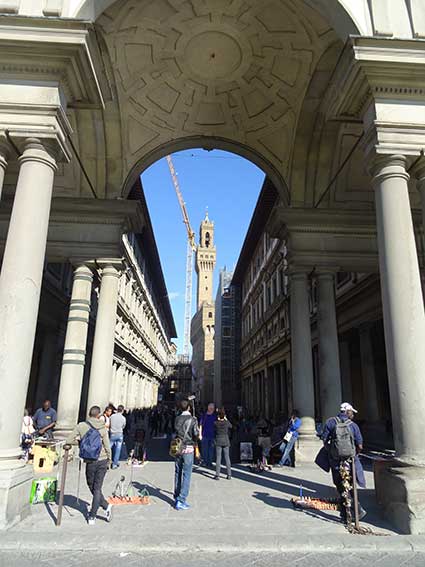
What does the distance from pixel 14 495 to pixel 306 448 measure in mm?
7491

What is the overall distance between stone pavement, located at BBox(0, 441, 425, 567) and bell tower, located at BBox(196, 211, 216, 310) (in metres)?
96.3

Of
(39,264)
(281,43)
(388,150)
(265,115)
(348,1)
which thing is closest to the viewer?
(39,264)

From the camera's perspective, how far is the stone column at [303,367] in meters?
10.7

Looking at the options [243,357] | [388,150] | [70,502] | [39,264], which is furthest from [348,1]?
[243,357]

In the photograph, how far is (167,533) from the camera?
498 cm

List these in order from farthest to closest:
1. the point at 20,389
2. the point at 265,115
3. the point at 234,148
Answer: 1. the point at 234,148
2. the point at 265,115
3. the point at 20,389

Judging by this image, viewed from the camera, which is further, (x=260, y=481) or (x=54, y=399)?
(x=54, y=399)

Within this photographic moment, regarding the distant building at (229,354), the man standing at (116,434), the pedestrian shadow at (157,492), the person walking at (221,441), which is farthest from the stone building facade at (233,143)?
the distant building at (229,354)

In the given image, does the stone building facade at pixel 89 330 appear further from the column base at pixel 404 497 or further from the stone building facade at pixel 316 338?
the column base at pixel 404 497

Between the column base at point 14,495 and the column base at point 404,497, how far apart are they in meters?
5.00

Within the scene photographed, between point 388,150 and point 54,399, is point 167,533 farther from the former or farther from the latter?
point 54,399

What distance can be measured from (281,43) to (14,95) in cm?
709

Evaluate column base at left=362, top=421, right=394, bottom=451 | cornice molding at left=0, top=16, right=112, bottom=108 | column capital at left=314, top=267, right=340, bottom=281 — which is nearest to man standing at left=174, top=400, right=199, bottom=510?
cornice molding at left=0, top=16, right=112, bottom=108

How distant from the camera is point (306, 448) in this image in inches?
414
